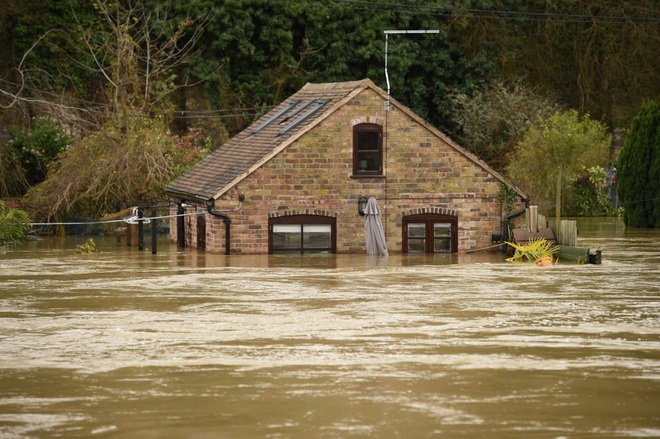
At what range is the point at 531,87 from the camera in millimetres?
62938

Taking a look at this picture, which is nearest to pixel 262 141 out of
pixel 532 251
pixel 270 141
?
pixel 270 141

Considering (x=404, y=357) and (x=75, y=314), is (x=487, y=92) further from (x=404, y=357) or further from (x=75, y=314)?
(x=404, y=357)

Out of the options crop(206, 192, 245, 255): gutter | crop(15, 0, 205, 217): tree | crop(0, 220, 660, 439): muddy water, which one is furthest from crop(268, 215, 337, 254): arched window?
crop(15, 0, 205, 217): tree

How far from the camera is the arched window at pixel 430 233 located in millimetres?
40844

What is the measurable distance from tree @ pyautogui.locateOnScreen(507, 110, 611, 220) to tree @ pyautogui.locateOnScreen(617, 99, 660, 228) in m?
3.03

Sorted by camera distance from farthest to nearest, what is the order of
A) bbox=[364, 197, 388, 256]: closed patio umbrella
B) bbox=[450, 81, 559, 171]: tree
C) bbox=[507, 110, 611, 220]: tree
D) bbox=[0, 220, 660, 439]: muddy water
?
bbox=[450, 81, 559, 171]: tree < bbox=[507, 110, 611, 220]: tree < bbox=[364, 197, 388, 256]: closed patio umbrella < bbox=[0, 220, 660, 439]: muddy water

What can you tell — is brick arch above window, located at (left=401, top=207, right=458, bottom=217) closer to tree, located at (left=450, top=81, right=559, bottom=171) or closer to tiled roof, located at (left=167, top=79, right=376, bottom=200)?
tiled roof, located at (left=167, top=79, right=376, bottom=200)

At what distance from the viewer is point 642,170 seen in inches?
2050

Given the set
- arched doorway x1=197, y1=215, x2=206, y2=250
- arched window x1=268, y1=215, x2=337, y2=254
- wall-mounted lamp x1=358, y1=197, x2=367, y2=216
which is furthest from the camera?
arched doorway x1=197, y1=215, x2=206, y2=250

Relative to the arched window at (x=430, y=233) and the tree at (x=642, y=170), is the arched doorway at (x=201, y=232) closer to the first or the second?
the arched window at (x=430, y=233)

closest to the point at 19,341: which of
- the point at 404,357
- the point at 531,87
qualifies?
the point at 404,357

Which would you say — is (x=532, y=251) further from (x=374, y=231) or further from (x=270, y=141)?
(x=270, y=141)

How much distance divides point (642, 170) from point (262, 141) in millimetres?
16171

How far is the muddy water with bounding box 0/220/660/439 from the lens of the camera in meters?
17.0
